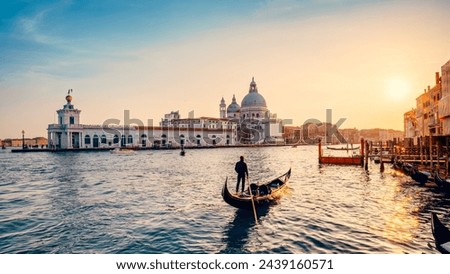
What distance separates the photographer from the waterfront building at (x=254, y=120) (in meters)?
74.9

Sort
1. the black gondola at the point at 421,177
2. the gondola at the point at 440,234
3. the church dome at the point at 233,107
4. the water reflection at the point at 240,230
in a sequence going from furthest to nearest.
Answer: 1. the church dome at the point at 233,107
2. the black gondola at the point at 421,177
3. the water reflection at the point at 240,230
4. the gondola at the point at 440,234

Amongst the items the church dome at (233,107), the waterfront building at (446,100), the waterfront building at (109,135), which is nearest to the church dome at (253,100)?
the church dome at (233,107)

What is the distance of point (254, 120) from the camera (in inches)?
3120

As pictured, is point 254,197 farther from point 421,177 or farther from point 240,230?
point 421,177

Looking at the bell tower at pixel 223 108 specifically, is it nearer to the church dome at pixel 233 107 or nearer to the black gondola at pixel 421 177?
the church dome at pixel 233 107

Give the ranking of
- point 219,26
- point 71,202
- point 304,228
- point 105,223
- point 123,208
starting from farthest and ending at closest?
point 71,202 → point 123,208 → point 105,223 → point 304,228 → point 219,26

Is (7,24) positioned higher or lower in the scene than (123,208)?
higher

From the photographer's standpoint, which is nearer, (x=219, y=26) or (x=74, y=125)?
(x=219, y=26)

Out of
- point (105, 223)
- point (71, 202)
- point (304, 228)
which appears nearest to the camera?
point (304, 228)

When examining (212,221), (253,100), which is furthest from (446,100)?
(253,100)
